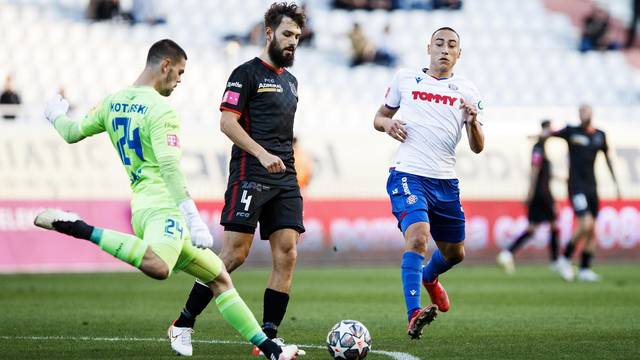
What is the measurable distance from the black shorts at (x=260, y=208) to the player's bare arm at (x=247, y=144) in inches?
9.4

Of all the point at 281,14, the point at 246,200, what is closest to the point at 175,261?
the point at 246,200

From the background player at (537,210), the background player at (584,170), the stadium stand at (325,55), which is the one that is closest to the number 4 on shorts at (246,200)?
the background player at (584,170)

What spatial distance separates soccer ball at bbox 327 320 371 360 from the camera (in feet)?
24.6

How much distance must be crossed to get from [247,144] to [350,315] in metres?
4.00

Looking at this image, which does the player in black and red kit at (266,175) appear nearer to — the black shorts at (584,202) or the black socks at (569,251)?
the black shorts at (584,202)

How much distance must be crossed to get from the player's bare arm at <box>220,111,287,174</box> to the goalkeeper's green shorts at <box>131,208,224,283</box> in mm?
841

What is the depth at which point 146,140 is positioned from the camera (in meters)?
7.07

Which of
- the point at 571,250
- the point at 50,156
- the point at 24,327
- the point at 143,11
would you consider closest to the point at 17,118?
the point at 50,156

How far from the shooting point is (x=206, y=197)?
20703 mm

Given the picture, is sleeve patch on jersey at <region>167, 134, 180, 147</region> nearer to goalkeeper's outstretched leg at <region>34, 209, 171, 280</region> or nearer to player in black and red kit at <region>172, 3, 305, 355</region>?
goalkeeper's outstretched leg at <region>34, 209, 171, 280</region>

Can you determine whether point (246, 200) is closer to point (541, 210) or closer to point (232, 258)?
point (232, 258)

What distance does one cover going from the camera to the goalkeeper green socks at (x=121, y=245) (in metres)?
6.91

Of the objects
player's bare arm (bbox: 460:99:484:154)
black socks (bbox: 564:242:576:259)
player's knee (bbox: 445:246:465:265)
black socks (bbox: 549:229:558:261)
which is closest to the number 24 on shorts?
player's bare arm (bbox: 460:99:484:154)

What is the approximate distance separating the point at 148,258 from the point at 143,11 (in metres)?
19.7
